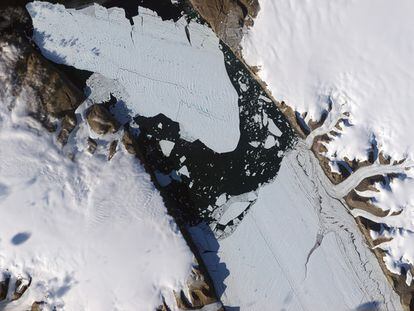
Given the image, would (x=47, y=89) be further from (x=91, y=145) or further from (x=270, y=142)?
(x=270, y=142)

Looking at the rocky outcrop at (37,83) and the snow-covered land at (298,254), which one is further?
the snow-covered land at (298,254)

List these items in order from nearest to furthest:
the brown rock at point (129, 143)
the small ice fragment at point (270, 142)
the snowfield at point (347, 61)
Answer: the snowfield at point (347, 61) → the brown rock at point (129, 143) → the small ice fragment at point (270, 142)

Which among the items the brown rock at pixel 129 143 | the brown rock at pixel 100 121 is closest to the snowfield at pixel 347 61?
the brown rock at pixel 129 143

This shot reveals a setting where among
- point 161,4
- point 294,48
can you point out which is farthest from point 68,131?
point 294,48

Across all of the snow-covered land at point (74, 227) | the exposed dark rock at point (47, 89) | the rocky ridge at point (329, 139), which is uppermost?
the rocky ridge at point (329, 139)

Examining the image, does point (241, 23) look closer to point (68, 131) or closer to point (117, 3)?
point (117, 3)

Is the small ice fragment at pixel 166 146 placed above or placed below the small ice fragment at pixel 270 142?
below

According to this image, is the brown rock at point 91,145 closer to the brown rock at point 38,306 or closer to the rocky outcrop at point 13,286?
the rocky outcrop at point 13,286
